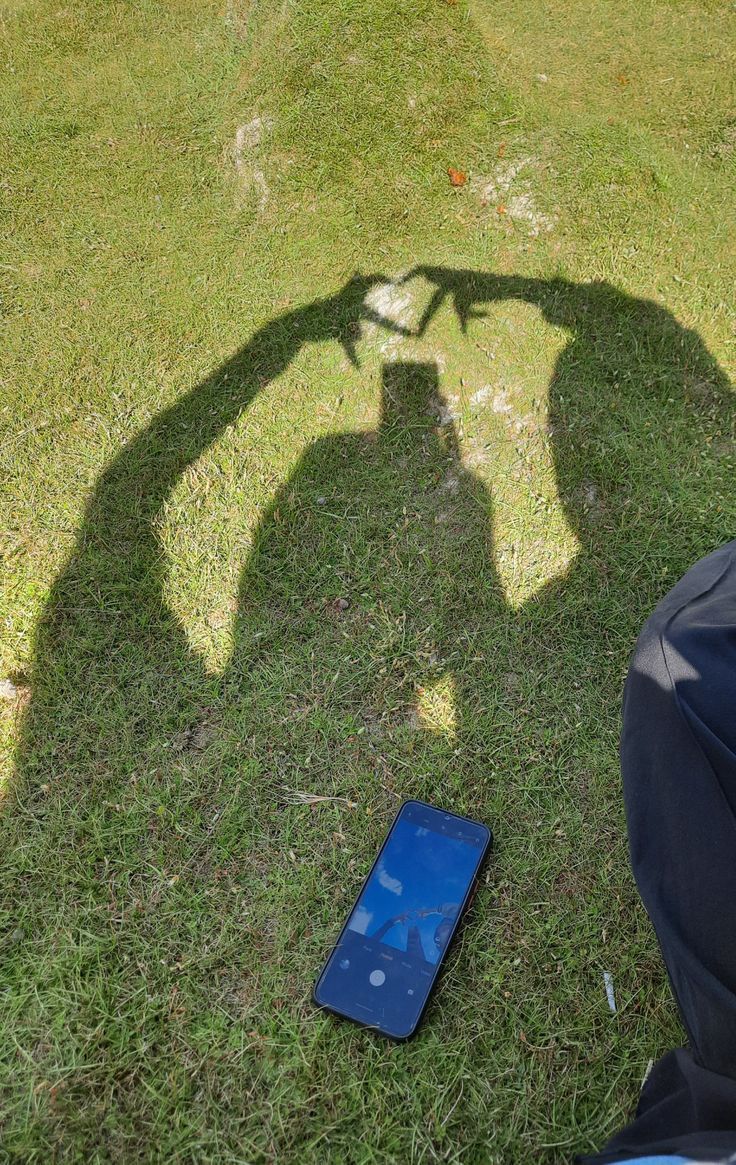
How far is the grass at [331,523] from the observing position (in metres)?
2.16

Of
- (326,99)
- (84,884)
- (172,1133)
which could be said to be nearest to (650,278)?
(326,99)

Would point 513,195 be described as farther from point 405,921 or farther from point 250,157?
point 405,921

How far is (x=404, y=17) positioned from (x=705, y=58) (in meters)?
1.73

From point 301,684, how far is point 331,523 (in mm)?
776

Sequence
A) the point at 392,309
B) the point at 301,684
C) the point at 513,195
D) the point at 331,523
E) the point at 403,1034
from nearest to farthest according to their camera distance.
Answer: the point at 403,1034, the point at 301,684, the point at 331,523, the point at 392,309, the point at 513,195

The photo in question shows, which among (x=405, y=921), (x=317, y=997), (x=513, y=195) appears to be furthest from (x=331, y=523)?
(x=513, y=195)

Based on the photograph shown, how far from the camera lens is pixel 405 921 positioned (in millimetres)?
2244

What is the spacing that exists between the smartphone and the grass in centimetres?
10

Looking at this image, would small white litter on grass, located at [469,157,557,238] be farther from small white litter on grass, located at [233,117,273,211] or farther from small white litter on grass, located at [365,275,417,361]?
small white litter on grass, located at [233,117,273,211]

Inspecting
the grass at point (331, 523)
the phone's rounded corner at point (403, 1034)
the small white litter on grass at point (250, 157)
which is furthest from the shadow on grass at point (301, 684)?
the small white litter on grass at point (250, 157)

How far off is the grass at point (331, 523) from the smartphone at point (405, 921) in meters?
0.10

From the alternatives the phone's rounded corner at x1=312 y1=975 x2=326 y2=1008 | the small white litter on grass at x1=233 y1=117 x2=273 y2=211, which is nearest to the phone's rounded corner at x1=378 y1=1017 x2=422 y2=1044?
the phone's rounded corner at x1=312 y1=975 x2=326 y2=1008

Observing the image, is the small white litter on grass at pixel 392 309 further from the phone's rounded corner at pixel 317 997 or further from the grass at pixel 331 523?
the phone's rounded corner at pixel 317 997

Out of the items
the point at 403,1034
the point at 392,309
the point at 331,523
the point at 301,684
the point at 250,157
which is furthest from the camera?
the point at 250,157
